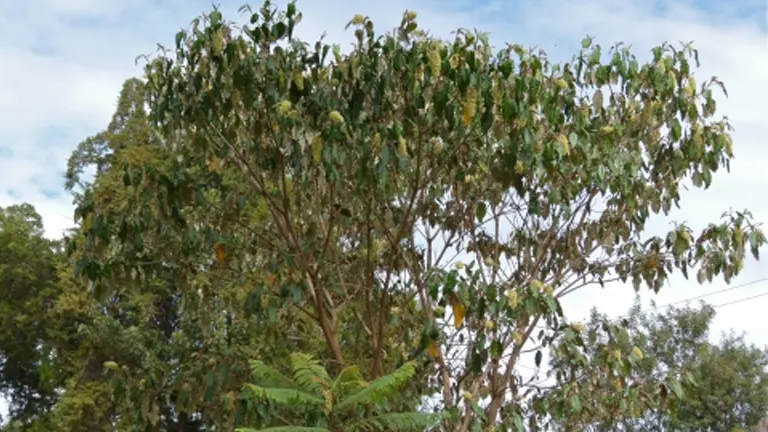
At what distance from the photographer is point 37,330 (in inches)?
735

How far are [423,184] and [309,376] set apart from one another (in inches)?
69.0

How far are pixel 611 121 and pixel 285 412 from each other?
3013 mm

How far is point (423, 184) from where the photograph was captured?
21.4 feet

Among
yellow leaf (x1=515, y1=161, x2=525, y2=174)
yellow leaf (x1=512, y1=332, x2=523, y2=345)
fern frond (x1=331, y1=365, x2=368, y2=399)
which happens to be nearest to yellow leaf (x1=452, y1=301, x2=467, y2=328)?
yellow leaf (x1=512, y1=332, x2=523, y2=345)

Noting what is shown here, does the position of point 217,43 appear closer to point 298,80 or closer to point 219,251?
point 298,80

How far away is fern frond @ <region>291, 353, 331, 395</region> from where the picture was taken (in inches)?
206

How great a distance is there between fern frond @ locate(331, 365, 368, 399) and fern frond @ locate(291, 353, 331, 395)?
5cm

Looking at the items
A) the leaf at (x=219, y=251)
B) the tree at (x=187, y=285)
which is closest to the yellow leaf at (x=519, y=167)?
the tree at (x=187, y=285)

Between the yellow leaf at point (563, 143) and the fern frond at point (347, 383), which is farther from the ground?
the yellow leaf at point (563, 143)

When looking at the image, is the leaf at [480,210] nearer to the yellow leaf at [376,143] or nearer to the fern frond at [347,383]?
the yellow leaf at [376,143]

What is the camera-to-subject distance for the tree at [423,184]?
5.72 meters

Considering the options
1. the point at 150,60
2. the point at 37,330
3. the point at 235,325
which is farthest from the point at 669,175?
the point at 37,330

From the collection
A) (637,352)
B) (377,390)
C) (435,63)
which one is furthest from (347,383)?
(637,352)

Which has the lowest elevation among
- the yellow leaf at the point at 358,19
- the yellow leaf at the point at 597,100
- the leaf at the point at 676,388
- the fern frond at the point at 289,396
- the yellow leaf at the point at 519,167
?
the fern frond at the point at 289,396
